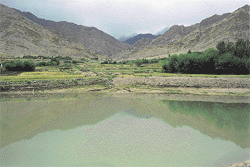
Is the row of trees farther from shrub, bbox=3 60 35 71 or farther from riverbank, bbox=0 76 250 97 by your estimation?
shrub, bbox=3 60 35 71

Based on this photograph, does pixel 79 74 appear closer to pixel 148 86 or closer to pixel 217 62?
pixel 148 86

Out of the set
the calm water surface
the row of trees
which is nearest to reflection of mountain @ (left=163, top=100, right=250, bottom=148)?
the calm water surface

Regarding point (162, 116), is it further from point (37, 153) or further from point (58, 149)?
point (37, 153)

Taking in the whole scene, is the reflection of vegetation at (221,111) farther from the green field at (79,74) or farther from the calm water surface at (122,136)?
the green field at (79,74)

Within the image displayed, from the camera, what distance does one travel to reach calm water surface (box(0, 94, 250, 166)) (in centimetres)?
974

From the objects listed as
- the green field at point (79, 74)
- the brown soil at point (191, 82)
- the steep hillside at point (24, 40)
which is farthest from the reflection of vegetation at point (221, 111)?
the steep hillside at point (24, 40)

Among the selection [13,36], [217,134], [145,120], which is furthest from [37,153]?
[13,36]

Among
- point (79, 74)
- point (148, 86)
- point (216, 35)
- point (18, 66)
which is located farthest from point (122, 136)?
point (216, 35)

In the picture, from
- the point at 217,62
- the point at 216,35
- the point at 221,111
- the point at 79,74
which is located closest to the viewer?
the point at 221,111

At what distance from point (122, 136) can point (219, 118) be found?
1087cm

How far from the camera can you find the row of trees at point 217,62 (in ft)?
139

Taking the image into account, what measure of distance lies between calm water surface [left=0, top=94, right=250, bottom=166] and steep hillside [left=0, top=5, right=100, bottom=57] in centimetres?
12305

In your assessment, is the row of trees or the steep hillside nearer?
the row of trees

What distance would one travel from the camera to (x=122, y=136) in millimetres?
12312
